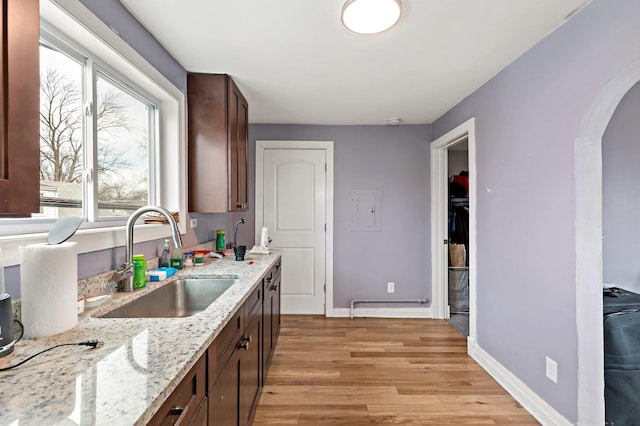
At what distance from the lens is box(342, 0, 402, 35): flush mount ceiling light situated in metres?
1.56

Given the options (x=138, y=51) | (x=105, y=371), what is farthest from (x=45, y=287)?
(x=138, y=51)

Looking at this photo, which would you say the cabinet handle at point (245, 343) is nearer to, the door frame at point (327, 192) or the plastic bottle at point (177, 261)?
the plastic bottle at point (177, 261)

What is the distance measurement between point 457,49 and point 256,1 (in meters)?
1.27

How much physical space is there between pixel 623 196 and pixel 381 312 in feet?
8.18

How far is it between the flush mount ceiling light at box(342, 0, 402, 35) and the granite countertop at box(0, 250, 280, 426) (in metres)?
1.52

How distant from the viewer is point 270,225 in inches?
155

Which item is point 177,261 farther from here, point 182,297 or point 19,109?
point 19,109

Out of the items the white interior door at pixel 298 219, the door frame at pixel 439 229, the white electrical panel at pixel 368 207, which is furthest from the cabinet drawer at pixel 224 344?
the door frame at pixel 439 229

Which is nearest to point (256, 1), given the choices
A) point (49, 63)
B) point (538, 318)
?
point (49, 63)

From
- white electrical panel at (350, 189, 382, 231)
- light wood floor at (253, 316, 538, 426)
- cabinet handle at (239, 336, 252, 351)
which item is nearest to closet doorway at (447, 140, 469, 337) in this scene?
light wood floor at (253, 316, 538, 426)

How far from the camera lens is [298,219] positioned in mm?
3932

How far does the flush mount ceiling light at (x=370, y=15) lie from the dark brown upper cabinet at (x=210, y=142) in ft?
3.83

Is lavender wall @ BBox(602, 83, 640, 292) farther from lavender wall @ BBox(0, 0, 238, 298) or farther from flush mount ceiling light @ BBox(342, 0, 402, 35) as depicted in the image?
lavender wall @ BBox(0, 0, 238, 298)

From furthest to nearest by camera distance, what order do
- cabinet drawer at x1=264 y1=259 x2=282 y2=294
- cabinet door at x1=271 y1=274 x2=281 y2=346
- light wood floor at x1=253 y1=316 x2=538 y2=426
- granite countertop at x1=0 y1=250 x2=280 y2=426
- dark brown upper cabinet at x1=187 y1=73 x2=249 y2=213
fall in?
cabinet door at x1=271 y1=274 x2=281 y2=346
dark brown upper cabinet at x1=187 y1=73 x2=249 y2=213
cabinet drawer at x1=264 y1=259 x2=282 y2=294
light wood floor at x1=253 y1=316 x2=538 y2=426
granite countertop at x1=0 y1=250 x2=280 y2=426
